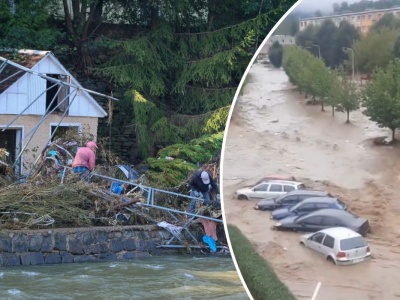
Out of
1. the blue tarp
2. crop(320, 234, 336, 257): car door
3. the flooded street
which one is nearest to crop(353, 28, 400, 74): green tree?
the flooded street

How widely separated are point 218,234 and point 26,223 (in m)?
3.55

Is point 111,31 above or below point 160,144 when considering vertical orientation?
above

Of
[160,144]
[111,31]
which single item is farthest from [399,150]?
[111,31]

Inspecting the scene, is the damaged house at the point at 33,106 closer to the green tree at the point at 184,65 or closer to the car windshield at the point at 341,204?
the green tree at the point at 184,65

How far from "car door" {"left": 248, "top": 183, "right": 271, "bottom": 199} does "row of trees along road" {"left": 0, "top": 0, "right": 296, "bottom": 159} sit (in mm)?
20455

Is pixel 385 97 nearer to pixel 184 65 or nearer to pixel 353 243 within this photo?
pixel 353 243

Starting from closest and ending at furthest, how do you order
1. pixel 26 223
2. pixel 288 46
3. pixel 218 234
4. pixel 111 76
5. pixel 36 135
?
1. pixel 288 46
2. pixel 26 223
3. pixel 218 234
4. pixel 36 135
5. pixel 111 76

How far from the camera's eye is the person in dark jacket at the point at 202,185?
15.9 meters

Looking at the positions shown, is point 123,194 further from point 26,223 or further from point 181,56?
point 181,56

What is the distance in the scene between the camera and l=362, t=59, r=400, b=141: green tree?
83.4 inches

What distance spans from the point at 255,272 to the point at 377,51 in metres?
0.61

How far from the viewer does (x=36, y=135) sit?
19.8 m

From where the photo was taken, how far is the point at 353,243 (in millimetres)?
2072

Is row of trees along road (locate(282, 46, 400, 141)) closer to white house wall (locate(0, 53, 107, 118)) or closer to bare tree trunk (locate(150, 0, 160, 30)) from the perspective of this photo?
white house wall (locate(0, 53, 107, 118))
